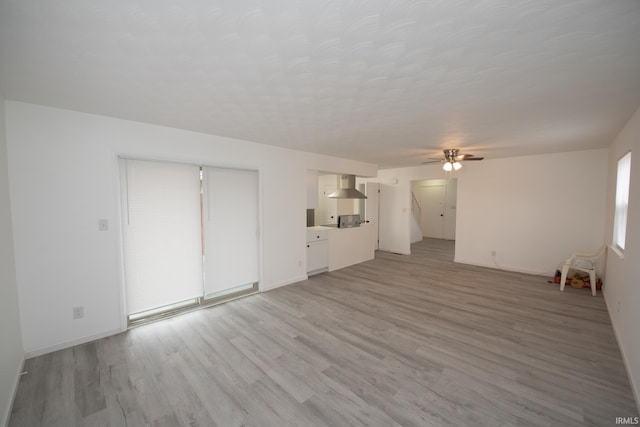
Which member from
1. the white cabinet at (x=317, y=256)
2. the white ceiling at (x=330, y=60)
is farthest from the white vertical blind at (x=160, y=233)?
the white cabinet at (x=317, y=256)

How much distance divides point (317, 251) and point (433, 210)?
645 cm

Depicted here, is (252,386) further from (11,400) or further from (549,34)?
(549,34)

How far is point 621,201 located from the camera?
129 inches

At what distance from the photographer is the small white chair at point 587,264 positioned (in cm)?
403

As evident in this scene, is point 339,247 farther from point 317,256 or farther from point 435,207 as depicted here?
point 435,207

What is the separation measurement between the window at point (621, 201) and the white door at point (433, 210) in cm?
600

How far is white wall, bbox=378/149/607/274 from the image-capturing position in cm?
454

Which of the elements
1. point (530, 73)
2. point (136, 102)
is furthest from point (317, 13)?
point (136, 102)

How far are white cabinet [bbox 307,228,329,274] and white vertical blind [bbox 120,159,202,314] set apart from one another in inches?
83.3

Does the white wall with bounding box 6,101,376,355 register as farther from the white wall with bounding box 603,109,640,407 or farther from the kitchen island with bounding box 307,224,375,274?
the white wall with bounding box 603,109,640,407

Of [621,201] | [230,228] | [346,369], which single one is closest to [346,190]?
[230,228]

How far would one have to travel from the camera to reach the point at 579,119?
2.76 meters

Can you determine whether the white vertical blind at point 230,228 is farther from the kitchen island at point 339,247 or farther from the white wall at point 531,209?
the white wall at point 531,209

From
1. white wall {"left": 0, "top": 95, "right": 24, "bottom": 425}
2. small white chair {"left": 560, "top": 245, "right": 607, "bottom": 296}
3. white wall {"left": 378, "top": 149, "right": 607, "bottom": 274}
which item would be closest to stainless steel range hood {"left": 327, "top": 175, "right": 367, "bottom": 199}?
white wall {"left": 378, "top": 149, "right": 607, "bottom": 274}
